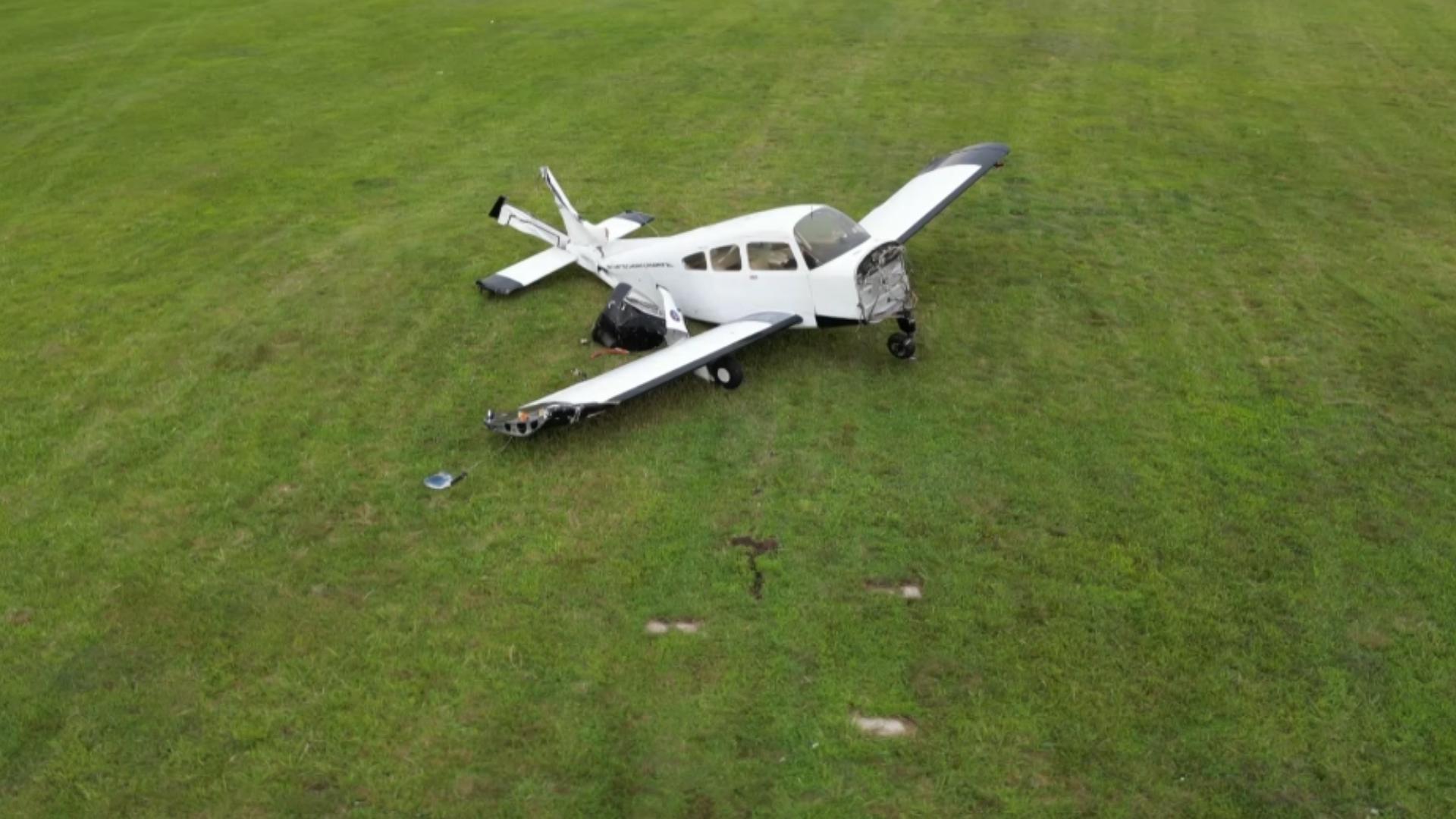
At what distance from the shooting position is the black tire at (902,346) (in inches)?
588

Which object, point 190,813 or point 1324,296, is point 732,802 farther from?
point 1324,296

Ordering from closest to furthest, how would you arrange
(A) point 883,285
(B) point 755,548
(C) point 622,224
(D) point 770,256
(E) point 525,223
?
(B) point 755,548, (A) point 883,285, (D) point 770,256, (E) point 525,223, (C) point 622,224

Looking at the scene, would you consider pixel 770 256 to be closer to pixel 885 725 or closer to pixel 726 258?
pixel 726 258

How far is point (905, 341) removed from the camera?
49.0 feet

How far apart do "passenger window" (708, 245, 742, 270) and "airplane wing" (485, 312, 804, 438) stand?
0.92m

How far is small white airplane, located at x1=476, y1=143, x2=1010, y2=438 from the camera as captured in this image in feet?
43.7

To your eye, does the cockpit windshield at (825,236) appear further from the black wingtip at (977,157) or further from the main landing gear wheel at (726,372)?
the black wingtip at (977,157)

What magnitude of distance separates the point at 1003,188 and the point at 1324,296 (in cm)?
656

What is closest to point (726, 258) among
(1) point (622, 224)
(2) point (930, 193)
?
(1) point (622, 224)

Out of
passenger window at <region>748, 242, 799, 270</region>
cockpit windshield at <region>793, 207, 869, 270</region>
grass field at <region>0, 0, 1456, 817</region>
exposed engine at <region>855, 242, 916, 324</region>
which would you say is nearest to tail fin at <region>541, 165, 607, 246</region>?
grass field at <region>0, 0, 1456, 817</region>

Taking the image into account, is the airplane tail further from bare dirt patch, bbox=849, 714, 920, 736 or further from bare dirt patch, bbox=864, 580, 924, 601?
bare dirt patch, bbox=849, 714, 920, 736

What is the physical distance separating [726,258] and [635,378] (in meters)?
2.84

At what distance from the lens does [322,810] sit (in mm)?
8594

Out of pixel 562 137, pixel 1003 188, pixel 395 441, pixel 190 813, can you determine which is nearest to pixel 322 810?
pixel 190 813
